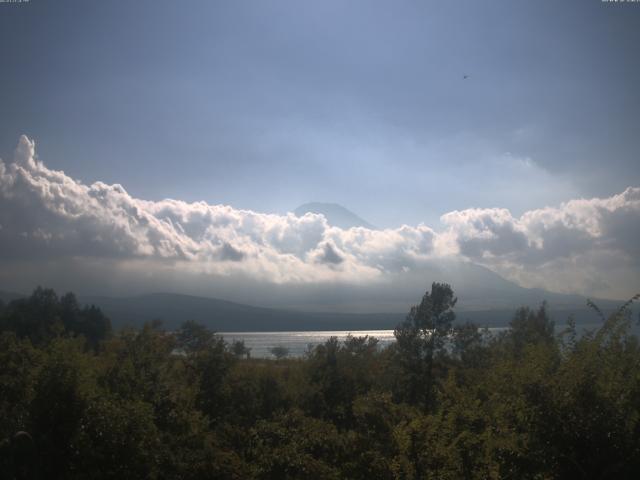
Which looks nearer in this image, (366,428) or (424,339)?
(366,428)

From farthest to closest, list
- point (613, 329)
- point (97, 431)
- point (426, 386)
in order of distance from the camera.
Answer: point (426, 386) < point (97, 431) < point (613, 329)

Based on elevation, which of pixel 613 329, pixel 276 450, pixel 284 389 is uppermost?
pixel 613 329

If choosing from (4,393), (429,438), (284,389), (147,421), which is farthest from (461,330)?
(4,393)

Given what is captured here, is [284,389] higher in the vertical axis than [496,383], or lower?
lower

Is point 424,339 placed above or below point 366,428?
above

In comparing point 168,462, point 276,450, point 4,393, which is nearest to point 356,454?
point 276,450

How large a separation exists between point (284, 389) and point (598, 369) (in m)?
31.1

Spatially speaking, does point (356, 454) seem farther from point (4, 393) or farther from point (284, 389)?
point (284, 389)

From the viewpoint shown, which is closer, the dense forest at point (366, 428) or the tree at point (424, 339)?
the dense forest at point (366, 428)

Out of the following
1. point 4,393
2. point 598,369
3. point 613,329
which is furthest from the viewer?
point 4,393

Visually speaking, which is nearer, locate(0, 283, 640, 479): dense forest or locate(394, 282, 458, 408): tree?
locate(0, 283, 640, 479): dense forest

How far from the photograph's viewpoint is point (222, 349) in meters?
41.6

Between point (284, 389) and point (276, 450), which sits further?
point (284, 389)

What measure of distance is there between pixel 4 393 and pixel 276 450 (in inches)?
673
